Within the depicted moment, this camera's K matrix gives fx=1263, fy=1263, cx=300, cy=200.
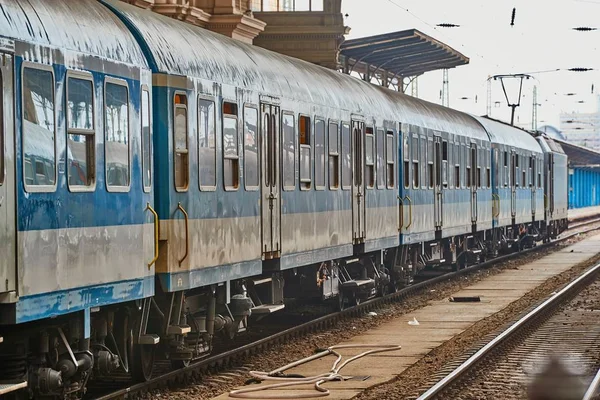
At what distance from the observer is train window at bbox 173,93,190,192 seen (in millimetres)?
12914

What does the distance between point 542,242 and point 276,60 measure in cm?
3261

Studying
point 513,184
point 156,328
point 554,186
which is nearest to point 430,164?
point 513,184

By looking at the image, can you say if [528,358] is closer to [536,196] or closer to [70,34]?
[70,34]

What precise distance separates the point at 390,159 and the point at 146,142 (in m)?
11.6

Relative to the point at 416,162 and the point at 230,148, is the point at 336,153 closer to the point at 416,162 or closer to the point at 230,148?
the point at 230,148

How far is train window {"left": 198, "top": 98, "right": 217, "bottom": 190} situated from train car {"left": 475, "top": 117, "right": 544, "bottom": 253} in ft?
71.5

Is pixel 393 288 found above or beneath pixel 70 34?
beneath

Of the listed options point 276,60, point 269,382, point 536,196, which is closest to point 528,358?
point 269,382

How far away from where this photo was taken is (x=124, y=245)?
11.6m

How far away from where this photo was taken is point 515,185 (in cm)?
3856

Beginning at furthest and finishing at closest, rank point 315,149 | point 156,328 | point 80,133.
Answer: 1. point 315,149
2. point 156,328
3. point 80,133

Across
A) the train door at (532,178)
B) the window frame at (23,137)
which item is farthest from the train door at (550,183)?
the window frame at (23,137)

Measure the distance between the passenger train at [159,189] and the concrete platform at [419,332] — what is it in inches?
46.0

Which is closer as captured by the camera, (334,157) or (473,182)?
(334,157)
